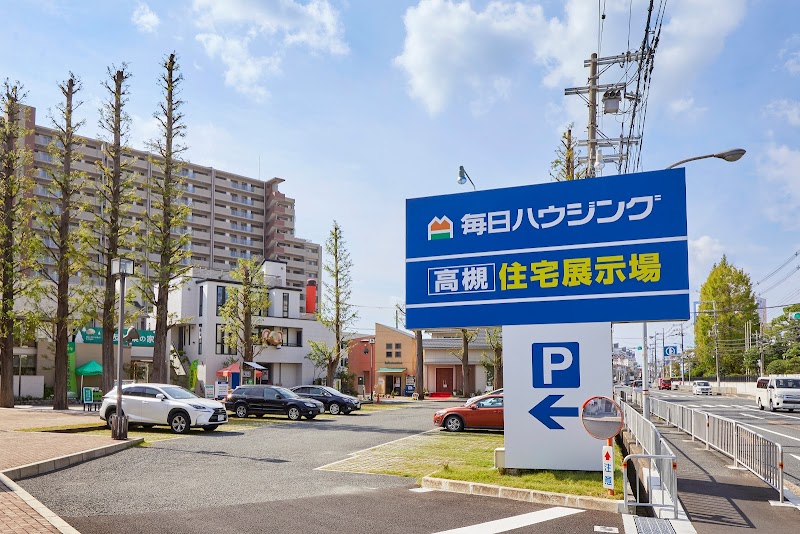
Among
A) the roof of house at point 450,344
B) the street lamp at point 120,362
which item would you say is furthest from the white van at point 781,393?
the street lamp at point 120,362

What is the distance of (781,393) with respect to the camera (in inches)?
1501

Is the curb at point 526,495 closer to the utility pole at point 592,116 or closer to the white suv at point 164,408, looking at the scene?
the white suv at point 164,408

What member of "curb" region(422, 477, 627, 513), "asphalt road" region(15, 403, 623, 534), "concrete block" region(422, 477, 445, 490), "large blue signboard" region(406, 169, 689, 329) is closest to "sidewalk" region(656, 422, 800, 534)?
"curb" region(422, 477, 627, 513)

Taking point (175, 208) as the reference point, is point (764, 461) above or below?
below

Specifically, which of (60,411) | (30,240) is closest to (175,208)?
(30,240)

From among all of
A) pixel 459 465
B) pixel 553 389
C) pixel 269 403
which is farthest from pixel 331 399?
pixel 553 389

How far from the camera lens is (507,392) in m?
14.2

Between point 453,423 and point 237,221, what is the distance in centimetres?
8411

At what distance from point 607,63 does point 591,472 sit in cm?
1892

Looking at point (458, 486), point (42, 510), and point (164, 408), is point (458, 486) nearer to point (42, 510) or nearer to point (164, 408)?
point (42, 510)

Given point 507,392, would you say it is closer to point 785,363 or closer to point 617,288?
point 617,288

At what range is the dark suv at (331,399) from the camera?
35531mm

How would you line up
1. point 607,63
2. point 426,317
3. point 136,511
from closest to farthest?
point 136,511 < point 426,317 < point 607,63

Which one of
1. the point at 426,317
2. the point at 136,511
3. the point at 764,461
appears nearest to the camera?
the point at 136,511
